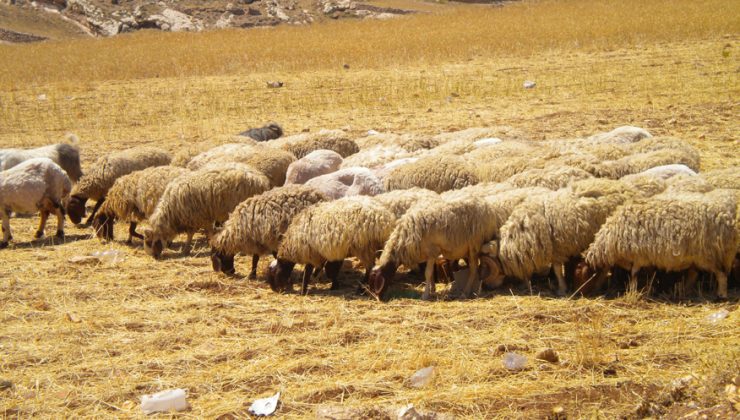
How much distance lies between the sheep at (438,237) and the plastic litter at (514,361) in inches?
68.9

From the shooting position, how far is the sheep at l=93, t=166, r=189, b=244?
9617mm

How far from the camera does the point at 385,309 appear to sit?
691 centimetres

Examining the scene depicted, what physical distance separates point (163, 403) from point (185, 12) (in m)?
60.8

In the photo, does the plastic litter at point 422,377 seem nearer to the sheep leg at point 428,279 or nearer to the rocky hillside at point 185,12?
the sheep leg at point 428,279

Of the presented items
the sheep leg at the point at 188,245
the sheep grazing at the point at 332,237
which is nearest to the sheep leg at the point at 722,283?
the sheep grazing at the point at 332,237

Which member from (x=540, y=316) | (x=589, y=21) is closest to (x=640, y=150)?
(x=540, y=316)

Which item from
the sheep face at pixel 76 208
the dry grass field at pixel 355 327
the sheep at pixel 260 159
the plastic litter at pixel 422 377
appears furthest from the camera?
the sheep face at pixel 76 208

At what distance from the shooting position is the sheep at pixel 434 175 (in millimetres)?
8883

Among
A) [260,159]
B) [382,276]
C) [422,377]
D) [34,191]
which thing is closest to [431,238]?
[382,276]

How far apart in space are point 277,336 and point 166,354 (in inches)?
35.3

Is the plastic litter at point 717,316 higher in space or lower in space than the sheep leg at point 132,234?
higher

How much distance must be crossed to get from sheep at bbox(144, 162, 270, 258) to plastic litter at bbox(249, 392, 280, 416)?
419 cm

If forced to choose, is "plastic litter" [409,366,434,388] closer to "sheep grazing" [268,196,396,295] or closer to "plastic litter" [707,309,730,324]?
"sheep grazing" [268,196,396,295]

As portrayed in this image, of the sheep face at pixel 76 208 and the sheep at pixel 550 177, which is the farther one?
the sheep face at pixel 76 208
